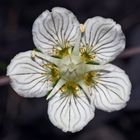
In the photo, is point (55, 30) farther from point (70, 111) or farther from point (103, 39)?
point (70, 111)

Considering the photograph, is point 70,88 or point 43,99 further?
point 43,99

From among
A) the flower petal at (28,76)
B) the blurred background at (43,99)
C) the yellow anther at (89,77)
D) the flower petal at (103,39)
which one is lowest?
the blurred background at (43,99)

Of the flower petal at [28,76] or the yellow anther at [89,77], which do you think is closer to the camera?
the flower petal at [28,76]

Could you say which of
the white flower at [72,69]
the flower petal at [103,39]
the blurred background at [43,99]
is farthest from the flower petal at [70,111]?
the blurred background at [43,99]

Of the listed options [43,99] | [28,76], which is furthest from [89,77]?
[43,99]

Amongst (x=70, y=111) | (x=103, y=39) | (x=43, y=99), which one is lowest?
(x=43, y=99)

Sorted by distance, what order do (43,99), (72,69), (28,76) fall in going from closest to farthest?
(28,76), (72,69), (43,99)

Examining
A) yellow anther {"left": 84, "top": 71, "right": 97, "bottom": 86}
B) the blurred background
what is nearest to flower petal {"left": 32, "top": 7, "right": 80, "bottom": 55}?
yellow anther {"left": 84, "top": 71, "right": 97, "bottom": 86}

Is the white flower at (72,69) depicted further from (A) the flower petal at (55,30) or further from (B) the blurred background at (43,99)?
(B) the blurred background at (43,99)
